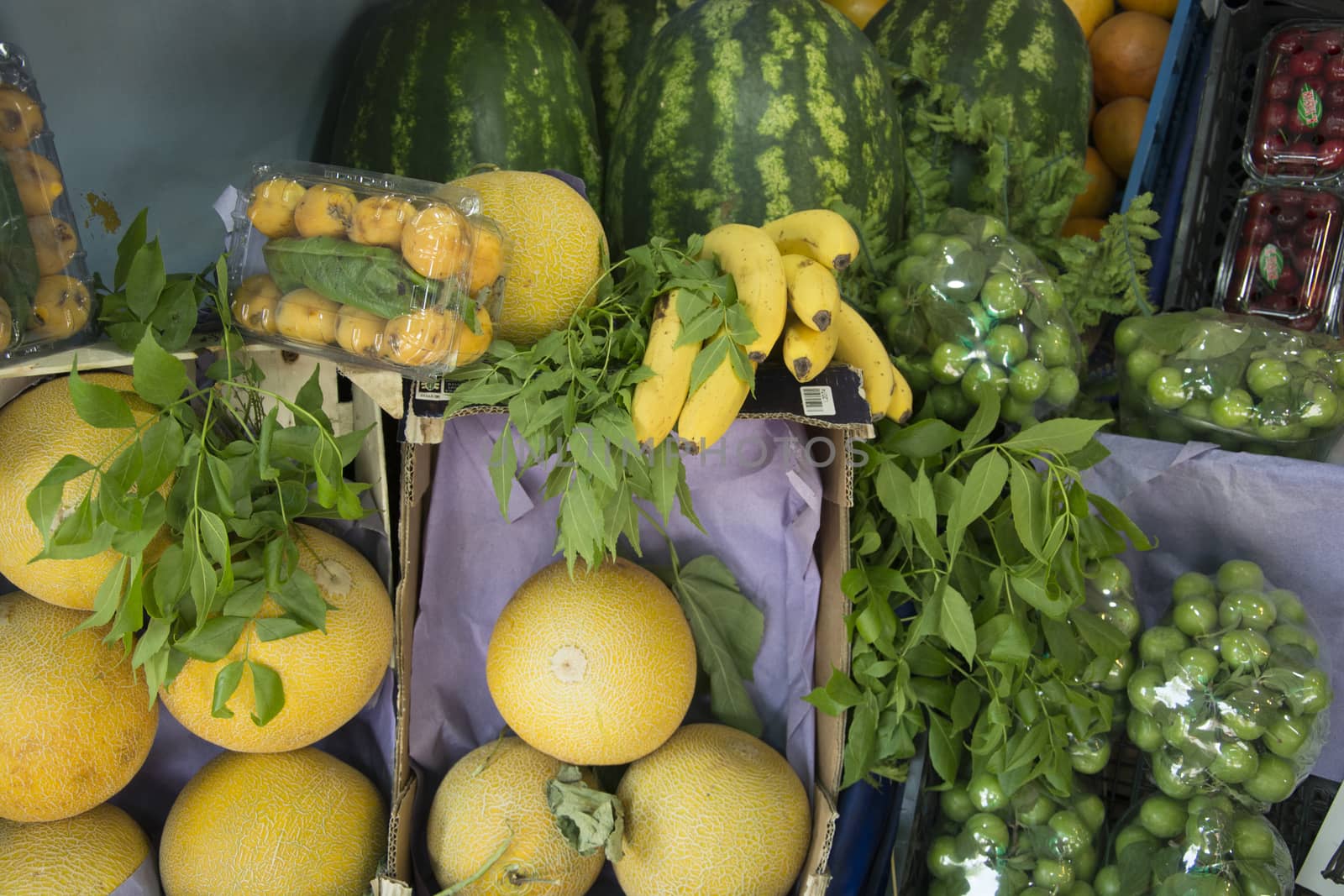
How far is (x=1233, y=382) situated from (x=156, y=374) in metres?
1.19

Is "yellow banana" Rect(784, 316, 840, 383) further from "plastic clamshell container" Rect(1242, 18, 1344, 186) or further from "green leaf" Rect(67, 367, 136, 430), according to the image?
"plastic clamshell container" Rect(1242, 18, 1344, 186)

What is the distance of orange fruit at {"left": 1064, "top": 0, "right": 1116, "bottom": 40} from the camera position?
1.90 m

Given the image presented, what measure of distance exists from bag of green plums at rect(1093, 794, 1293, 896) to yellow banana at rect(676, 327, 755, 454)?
68 cm

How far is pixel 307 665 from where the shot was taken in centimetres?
83

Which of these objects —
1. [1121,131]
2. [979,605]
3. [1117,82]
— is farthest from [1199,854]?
[1117,82]

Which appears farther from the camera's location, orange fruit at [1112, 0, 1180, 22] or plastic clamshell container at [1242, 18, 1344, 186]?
orange fruit at [1112, 0, 1180, 22]

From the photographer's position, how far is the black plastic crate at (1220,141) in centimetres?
160

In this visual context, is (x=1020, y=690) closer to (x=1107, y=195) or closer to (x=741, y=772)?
(x=741, y=772)

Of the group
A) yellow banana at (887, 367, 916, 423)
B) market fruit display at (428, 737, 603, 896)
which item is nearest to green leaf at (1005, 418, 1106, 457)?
yellow banana at (887, 367, 916, 423)

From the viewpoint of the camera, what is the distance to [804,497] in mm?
979

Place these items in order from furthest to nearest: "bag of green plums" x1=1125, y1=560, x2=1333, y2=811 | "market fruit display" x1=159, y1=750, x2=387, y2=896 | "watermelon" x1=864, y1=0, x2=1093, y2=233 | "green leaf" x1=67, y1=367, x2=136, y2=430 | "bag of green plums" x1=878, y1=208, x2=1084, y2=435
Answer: "watermelon" x1=864, y1=0, x2=1093, y2=233, "bag of green plums" x1=878, y1=208, x2=1084, y2=435, "bag of green plums" x1=1125, y1=560, x2=1333, y2=811, "market fruit display" x1=159, y1=750, x2=387, y2=896, "green leaf" x1=67, y1=367, x2=136, y2=430

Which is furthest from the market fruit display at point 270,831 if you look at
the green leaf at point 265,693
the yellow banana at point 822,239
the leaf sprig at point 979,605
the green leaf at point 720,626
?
the yellow banana at point 822,239

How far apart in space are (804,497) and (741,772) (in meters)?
0.30

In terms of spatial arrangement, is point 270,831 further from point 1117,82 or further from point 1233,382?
point 1117,82
